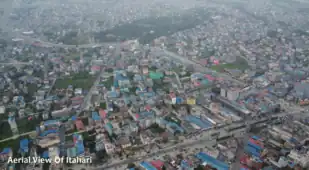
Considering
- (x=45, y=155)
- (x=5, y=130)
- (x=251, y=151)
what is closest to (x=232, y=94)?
(x=251, y=151)

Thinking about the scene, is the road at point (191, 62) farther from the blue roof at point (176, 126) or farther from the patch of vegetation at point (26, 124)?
the patch of vegetation at point (26, 124)

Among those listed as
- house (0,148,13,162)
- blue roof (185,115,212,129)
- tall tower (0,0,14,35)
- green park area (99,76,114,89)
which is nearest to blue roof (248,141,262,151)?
blue roof (185,115,212,129)

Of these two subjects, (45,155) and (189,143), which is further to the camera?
(189,143)

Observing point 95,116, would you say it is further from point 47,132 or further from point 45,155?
point 45,155

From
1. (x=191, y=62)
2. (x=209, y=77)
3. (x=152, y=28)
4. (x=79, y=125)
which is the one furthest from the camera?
(x=152, y=28)

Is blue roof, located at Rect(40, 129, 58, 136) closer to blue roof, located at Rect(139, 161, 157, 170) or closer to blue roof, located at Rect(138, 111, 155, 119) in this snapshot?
blue roof, located at Rect(138, 111, 155, 119)

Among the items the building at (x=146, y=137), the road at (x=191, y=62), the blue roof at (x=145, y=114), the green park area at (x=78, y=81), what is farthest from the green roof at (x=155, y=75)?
the building at (x=146, y=137)
